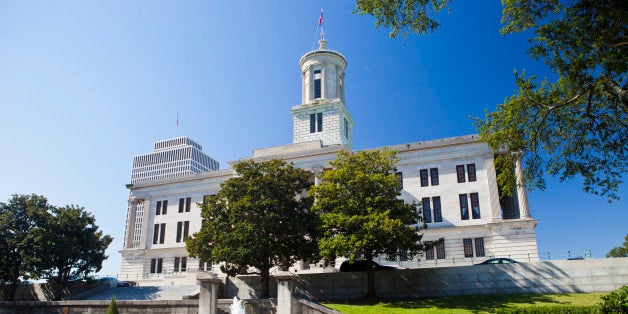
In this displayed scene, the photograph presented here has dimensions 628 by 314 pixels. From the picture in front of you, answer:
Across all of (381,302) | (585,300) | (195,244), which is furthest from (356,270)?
(585,300)

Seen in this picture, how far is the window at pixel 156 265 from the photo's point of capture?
5741cm

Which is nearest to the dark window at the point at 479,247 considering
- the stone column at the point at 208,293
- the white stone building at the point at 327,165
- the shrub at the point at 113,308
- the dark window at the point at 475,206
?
the white stone building at the point at 327,165

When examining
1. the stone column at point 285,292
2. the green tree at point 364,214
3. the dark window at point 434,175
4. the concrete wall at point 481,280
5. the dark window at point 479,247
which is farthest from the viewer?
the dark window at point 434,175

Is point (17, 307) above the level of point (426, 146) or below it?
below

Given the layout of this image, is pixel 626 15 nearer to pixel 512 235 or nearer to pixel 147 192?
pixel 512 235

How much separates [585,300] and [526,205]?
20.1m

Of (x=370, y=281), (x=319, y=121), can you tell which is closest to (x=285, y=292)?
(x=370, y=281)

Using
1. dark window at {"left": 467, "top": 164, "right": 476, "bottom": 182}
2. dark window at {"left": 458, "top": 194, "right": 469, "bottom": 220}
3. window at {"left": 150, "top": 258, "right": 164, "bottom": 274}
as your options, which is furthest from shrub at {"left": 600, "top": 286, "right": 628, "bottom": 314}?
window at {"left": 150, "top": 258, "right": 164, "bottom": 274}

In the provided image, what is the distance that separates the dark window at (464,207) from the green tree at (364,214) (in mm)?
16183

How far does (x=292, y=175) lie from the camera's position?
3416 centimetres

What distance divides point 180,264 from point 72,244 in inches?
735

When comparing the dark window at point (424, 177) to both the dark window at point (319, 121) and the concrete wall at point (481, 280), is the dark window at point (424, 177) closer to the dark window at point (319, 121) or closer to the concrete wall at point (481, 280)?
the dark window at point (319, 121)

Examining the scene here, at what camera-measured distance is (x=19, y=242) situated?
37.2 metres

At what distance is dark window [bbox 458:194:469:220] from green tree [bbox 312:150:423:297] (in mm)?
16183
